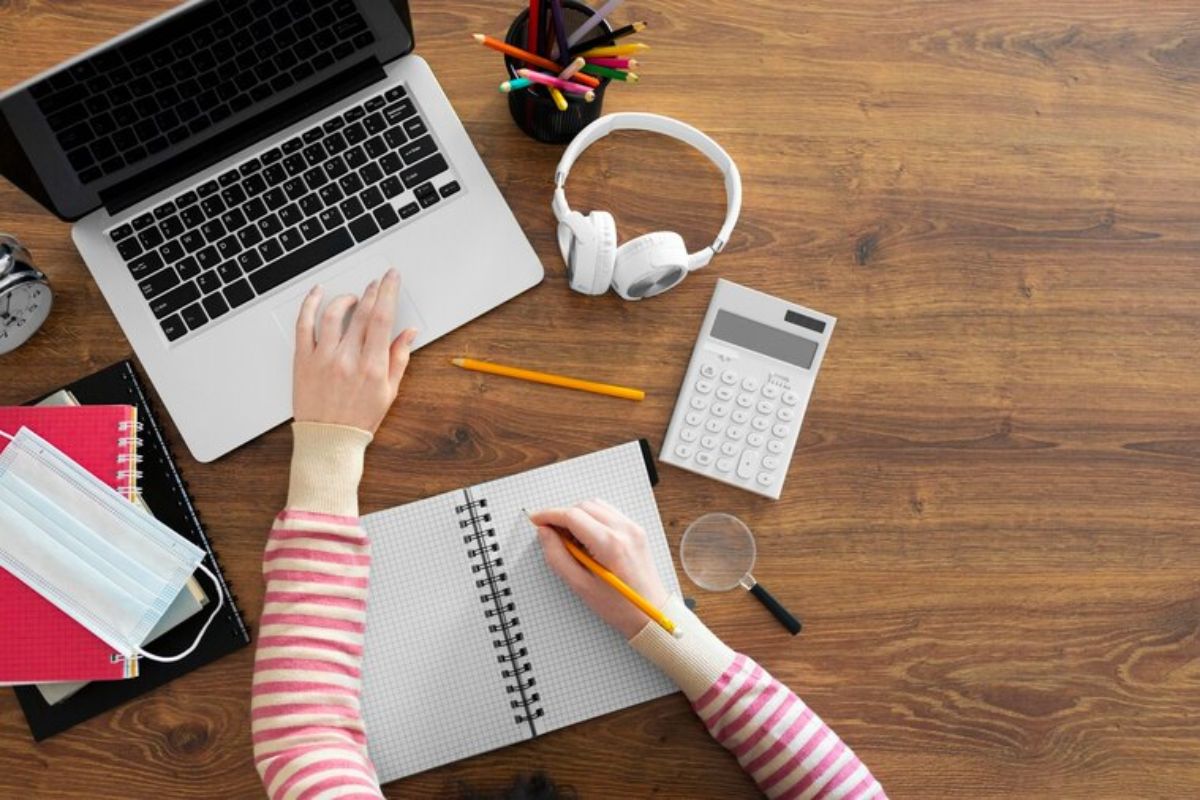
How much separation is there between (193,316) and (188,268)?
0.05 m

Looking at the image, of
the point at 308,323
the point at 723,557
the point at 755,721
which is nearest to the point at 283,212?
the point at 308,323

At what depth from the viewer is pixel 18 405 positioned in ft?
3.28

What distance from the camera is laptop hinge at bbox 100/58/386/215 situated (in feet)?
3.26

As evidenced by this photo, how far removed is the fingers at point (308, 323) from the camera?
38.5 inches

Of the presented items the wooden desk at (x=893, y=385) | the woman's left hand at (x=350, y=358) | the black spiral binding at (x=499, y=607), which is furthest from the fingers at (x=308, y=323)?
the black spiral binding at (x=499, y=607)

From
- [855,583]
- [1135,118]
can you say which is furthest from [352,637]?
[1135,118]

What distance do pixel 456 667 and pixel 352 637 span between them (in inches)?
4.2

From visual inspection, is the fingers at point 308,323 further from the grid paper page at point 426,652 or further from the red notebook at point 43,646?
the red notebook at point 43,646

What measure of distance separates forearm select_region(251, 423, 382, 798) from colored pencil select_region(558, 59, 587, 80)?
1.32 ft

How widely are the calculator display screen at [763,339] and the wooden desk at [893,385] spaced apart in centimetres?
3

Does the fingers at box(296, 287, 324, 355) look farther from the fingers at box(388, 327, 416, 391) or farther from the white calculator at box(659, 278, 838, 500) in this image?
the white calculator at box(659, 278, 838, 500)

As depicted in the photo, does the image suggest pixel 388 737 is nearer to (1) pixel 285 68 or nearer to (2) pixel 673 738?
(2) pixel 673 738

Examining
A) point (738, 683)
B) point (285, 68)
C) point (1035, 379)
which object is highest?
point (285, 68)

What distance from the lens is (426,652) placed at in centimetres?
98
